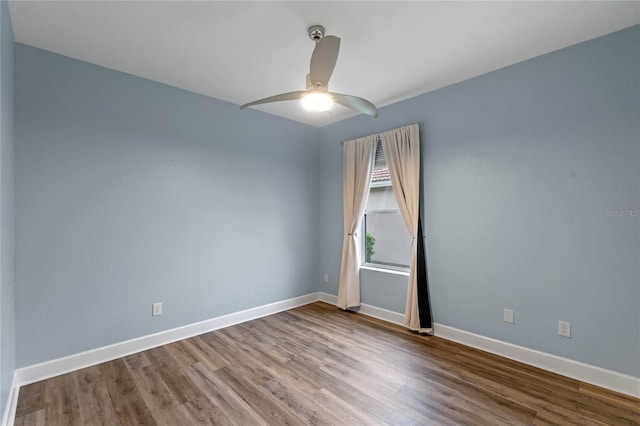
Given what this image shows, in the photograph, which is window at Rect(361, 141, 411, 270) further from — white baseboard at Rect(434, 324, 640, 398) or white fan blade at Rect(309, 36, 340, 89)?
white fan blade at Rect(309, 36, 340, 89)

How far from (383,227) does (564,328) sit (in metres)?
2.02

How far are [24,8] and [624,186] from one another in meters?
4.37

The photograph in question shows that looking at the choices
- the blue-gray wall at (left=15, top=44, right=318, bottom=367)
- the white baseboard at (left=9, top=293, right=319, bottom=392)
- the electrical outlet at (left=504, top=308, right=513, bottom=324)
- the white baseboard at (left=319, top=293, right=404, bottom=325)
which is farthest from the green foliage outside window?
the electrical outlet at (left=504, top=308, right=513, bottom=324)

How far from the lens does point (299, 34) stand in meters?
2.18

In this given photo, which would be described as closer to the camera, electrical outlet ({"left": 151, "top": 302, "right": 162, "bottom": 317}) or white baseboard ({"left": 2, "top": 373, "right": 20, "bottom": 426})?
white baseboard ({"left": 2, "top": 373, "right": 20, "bottom": 426})

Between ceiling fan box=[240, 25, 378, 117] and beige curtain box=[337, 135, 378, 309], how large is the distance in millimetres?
1345

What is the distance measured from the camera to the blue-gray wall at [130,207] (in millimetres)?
2307

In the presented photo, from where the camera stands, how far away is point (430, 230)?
3.17m

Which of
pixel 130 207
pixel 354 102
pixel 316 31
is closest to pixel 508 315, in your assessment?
pixel 354 102

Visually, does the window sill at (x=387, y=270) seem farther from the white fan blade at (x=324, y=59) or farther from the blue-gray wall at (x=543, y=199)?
the white fan blade at (x=324, y=59)

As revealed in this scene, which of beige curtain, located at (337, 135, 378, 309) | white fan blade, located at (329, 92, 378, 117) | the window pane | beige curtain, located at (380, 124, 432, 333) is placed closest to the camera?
white fan blade, located at (329, 92, 378, 117)

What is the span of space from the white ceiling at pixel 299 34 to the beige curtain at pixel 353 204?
3.49 ft

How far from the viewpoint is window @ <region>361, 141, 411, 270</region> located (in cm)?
361

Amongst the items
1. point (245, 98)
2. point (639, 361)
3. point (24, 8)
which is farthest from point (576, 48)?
point (24, 8)
